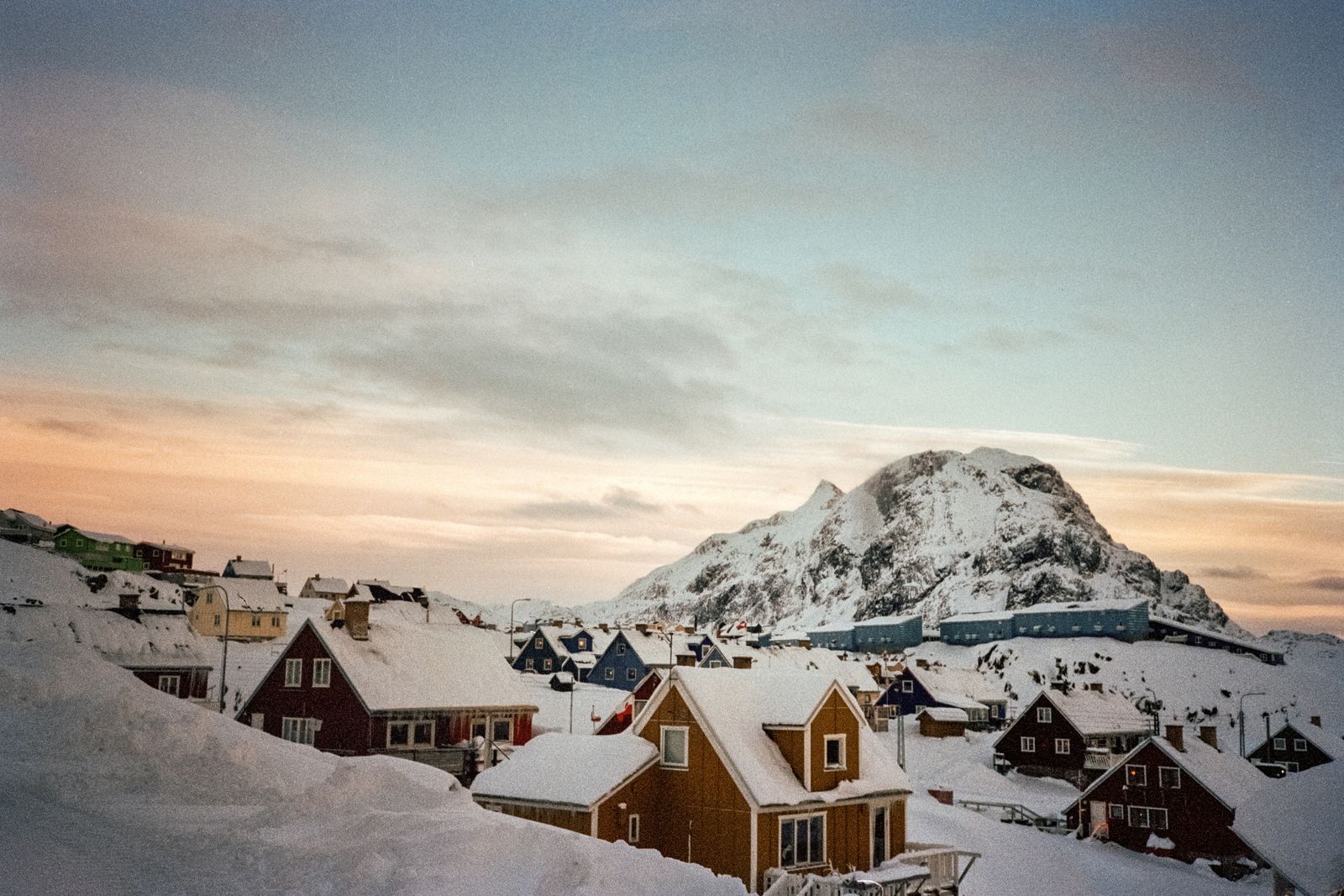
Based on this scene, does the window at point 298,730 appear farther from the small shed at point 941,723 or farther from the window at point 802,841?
the small shed at point 941,723

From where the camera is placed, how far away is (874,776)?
3703 cm

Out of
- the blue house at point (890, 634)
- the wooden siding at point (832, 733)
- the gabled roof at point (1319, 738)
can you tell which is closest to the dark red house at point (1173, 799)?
the gabled roof at point (1319, 738)

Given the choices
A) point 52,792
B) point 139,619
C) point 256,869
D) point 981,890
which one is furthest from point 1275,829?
point 139,619

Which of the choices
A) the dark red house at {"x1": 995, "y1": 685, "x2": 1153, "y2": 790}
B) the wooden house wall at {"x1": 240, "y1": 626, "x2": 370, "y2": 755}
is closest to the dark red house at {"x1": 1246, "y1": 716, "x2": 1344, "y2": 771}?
the dark red house at {"x1": 995, "y1": 685, "x2": 1153, "y2": 790}

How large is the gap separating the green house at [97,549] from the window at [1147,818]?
107m

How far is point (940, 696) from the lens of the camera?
108 meters

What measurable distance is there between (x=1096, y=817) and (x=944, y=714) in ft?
129

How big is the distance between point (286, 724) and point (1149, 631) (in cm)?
13824

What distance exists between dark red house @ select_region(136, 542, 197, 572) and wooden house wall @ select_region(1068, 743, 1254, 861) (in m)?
115

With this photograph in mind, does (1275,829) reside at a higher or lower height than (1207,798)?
higher

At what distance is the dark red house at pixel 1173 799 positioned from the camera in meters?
57.2

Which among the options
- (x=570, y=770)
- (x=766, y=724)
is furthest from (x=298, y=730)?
(x=766, y=724)

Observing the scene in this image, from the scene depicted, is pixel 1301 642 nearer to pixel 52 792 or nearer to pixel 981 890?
pixel 981 890

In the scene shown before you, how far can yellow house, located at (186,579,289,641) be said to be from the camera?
3804 inches
